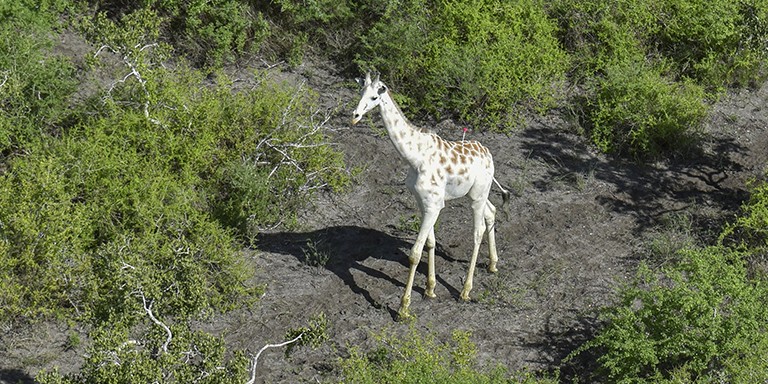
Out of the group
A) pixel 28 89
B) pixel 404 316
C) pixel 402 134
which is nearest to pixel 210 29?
pixel 28 89

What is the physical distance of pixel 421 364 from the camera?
9.60 meters

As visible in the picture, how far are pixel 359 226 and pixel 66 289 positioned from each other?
3.48 m

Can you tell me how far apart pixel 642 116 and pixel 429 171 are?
433cm

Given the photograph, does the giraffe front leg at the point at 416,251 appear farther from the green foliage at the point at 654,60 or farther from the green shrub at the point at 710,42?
the green shrub at the point at 710,42

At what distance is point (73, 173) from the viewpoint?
1182 cm

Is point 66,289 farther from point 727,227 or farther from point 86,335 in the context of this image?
point 727,227

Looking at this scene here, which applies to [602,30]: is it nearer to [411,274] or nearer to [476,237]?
[476,237]

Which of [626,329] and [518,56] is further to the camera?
[518,56]

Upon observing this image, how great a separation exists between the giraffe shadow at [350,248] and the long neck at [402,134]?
4.87 feet

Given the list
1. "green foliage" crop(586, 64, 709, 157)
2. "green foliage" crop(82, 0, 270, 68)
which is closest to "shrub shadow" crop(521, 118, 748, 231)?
"green foliage" crop(586, 64, 709, 157)

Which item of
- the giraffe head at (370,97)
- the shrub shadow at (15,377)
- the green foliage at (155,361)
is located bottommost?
the shrub shadow at (15,377)

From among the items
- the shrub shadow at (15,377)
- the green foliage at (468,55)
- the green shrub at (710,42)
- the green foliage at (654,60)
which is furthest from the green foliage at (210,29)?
the shrub shadow at (15,377)

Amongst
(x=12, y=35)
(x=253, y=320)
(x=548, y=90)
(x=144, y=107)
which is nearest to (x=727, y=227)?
(x=548, y=90)

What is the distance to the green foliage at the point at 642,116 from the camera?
14.0 meters
